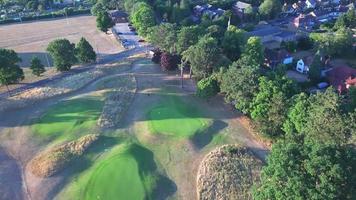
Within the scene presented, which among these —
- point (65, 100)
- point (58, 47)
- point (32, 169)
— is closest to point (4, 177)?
point (32, 169)

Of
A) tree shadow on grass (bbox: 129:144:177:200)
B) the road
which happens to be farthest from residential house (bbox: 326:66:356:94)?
the road

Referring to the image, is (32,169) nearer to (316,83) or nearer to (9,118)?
(9,118)

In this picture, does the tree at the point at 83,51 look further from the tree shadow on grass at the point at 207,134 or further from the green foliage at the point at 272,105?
the green foliage at the point at 272,105

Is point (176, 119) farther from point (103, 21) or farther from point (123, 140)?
point (103, 21)

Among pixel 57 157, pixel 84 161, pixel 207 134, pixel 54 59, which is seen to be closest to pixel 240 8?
pixel 54 59

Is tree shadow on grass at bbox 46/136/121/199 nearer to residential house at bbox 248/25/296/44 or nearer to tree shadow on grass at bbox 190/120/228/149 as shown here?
tree shadow on grass at bbox 190/120/228/149

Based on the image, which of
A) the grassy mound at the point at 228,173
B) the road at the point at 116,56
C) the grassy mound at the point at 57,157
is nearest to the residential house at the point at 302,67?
the grassy mound at the point at 228,173
